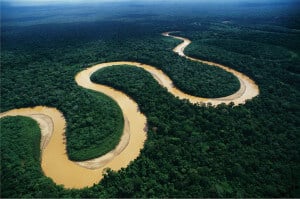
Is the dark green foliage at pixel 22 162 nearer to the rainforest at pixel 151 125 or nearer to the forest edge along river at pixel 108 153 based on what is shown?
the rainforest at pixel 151 125

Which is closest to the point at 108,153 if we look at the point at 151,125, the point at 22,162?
the point at 151,125

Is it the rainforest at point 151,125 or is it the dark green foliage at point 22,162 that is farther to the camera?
the rainforest at point 151,125

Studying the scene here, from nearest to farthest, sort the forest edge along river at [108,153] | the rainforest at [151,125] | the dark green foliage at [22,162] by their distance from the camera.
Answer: the dark green foliage at [22,162] → the rainforest at [151,125] → the forest edge along river at [108,153]

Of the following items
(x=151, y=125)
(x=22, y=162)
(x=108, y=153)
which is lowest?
(x=108, y=153)

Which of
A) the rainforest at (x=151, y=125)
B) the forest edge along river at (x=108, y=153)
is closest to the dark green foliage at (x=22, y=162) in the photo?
the rainforest at (x=151, y=125)

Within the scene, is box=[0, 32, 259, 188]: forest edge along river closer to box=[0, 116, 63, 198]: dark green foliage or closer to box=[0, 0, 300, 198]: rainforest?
box=[0, 0, 300, 198]: rainforest

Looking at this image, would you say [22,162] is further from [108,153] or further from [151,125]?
[151,125]

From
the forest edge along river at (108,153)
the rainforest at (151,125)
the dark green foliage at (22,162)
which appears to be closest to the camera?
the dark green foliage at (22,162)
